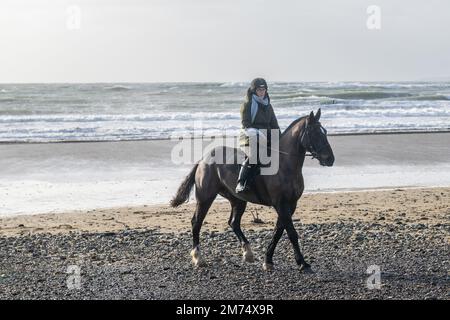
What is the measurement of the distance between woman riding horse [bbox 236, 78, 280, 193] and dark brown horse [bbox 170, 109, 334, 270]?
0.18 metres

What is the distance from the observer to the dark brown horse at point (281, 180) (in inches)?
363

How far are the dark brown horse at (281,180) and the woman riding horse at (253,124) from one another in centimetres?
18

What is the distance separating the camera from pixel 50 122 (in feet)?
119

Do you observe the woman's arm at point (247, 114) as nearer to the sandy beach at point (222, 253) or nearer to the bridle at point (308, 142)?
the bridle at point (308, 142)

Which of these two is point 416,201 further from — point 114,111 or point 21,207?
point 114,111

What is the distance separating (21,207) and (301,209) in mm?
6083

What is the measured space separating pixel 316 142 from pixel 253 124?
99 cm

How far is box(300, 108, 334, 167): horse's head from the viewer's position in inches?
→ 360

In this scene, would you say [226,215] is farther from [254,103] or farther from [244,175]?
[254,103]

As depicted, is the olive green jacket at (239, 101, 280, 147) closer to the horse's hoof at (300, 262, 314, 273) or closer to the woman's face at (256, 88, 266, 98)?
the woman's face at (256, 88, 266, 98)

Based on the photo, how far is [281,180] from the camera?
9297 mm

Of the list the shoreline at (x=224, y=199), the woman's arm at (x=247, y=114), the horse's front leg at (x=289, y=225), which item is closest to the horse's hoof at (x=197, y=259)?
the horse's front leg at (x=289, y=225)

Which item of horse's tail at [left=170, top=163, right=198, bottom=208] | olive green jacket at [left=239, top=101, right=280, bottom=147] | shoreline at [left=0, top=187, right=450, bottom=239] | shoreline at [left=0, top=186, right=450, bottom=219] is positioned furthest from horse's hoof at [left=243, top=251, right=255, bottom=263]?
shoreline at [left=0, top=186, right=450, bottom=219]
